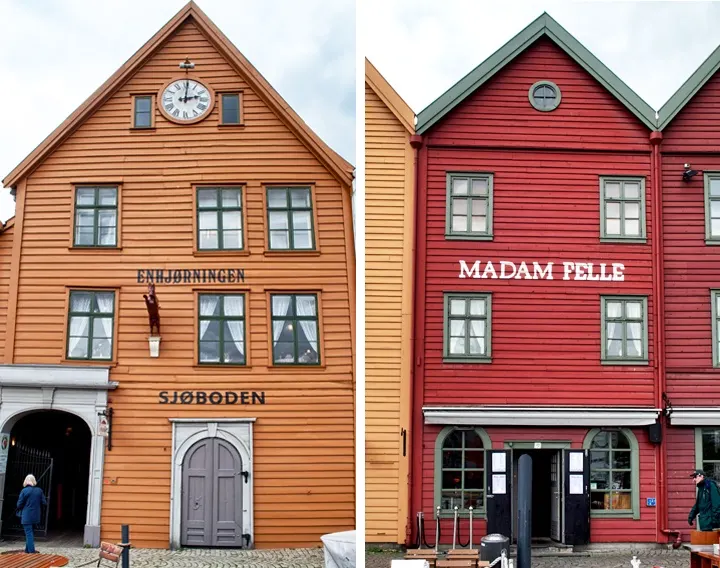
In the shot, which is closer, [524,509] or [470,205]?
[524,509]

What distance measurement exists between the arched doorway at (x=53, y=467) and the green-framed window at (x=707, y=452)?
5844mm

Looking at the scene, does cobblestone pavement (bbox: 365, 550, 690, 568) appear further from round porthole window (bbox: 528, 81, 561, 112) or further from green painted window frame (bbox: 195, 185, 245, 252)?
round porthole window (bbox: 528, 81, 561, 112)

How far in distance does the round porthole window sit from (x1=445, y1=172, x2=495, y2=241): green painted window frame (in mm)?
892

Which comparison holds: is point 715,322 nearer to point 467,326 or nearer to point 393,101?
point 467,326

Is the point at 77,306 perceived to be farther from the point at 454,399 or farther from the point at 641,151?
the point at 641,151

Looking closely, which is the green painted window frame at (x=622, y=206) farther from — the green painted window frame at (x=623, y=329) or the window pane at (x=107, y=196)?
the window pane at (x=107, y=196)

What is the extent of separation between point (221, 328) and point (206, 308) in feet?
0.77

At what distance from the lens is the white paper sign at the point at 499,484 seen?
888 centimetres

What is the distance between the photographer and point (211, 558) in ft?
26.8

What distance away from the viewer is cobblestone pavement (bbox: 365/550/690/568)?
8680mm

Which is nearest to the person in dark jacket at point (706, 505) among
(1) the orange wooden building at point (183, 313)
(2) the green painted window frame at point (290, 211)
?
(1) the orange wooden building at point (183, 313)

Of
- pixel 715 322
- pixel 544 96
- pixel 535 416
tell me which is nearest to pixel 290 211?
pixel 544 96

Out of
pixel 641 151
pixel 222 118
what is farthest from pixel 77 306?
pixel 641 151

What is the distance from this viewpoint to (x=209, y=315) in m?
8.58
